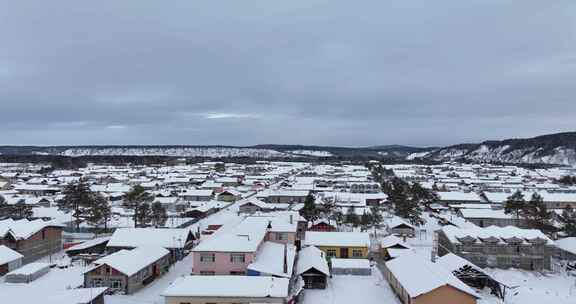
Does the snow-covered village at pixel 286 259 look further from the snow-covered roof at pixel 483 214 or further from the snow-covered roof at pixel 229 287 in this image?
the snow-covered roof at pixel 483 214

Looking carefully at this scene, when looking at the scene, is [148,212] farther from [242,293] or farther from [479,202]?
[479,202]

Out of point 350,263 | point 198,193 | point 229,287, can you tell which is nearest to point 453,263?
point 350,263

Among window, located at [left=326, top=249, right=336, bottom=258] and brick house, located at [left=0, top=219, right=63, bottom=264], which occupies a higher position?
brick house, located at [left=0, top=219, right=63, bottom=264]

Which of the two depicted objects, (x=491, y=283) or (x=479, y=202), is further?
(x=479, y=202)

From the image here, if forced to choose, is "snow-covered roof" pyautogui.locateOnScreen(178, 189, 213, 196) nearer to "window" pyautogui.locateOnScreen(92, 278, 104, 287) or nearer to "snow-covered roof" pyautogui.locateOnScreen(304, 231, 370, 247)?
"snow-covered roof" pyautogui.locateOnScreen(304, 231, 370, 247)

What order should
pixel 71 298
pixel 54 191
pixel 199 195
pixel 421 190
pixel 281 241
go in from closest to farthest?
1. pixel 71 298
2. pixel 281 241
3. pixel 421 190
4. pixel 199 195
5. pixel 54 191

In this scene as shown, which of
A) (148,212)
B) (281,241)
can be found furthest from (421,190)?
(148,212)

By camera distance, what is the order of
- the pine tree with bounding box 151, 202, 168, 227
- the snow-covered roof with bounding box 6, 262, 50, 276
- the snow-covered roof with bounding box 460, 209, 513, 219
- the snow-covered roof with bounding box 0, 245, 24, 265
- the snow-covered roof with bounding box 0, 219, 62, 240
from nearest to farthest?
the snow-covered roof with bounding box 6, 262, 50, 276, the snow-covered roof with bounding box 0, 245, 24, 265, the snow-covered roof with bounding box 0, 219, 62, 240, the pine tree with bounding box 151, 202, 168, 227, the snow-covered roof with bounding box 460, 209, 513, 219

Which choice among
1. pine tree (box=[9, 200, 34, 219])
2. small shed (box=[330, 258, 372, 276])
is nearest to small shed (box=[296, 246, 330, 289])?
small shed (box=[330, 258, 372, 276])
